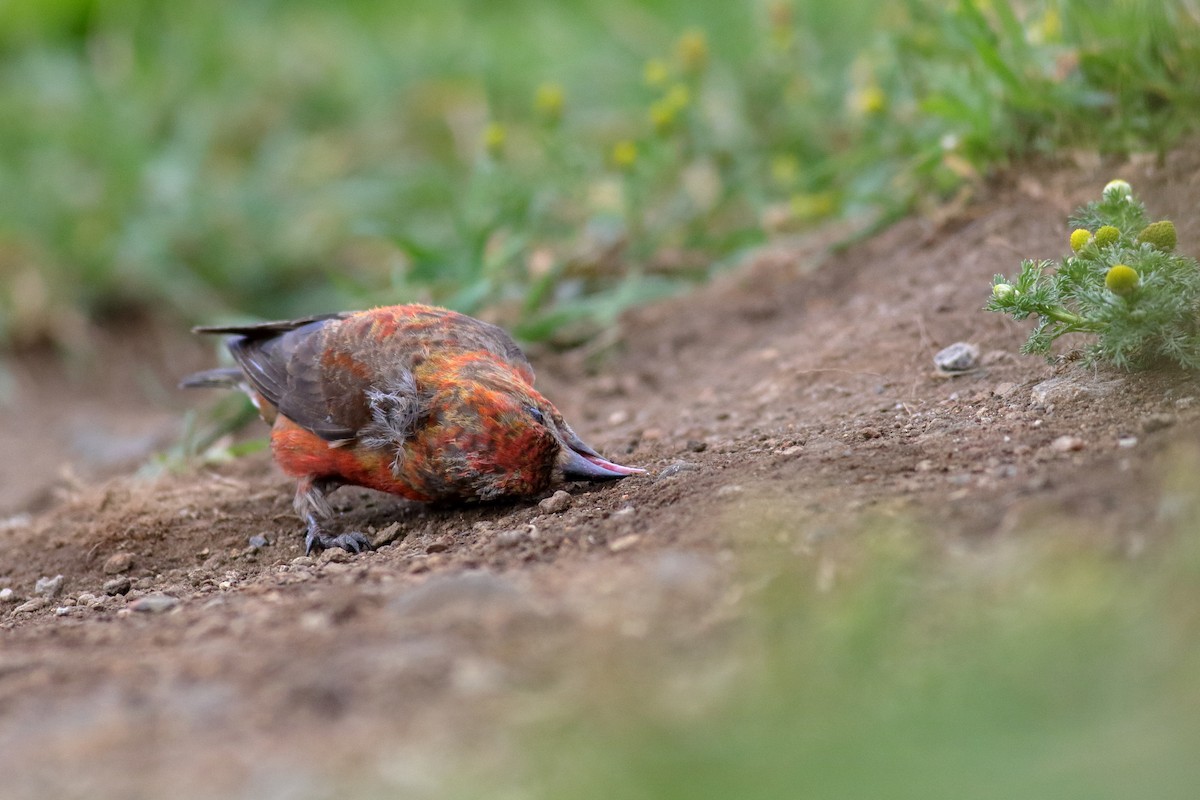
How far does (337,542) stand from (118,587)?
2.15 feet

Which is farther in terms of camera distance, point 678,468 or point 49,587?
point 49,587

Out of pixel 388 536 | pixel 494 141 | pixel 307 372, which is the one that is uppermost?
pixel 494 141

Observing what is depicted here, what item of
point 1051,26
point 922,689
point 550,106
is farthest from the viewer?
point 550,106

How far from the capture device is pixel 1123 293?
10.2 feet

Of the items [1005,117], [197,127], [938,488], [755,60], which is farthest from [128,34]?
[938,488]

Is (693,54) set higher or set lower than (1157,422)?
higher

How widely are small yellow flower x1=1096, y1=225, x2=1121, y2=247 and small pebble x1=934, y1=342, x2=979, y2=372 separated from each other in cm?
88

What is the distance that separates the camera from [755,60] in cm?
722

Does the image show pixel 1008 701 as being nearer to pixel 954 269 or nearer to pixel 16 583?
pixel 954 269

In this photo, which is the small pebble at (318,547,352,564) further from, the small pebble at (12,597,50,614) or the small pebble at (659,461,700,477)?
the small pebble at (659,461,700,477)

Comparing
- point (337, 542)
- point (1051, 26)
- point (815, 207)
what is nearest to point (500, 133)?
point (815, 207)

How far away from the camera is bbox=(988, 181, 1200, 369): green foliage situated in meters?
3.12

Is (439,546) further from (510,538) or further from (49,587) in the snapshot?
(49,587)

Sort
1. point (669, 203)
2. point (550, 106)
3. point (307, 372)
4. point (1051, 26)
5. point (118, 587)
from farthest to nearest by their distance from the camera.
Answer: point (669, 203), point (550, 106), point (1051, 26), point (307, 372), point (118, 587)
